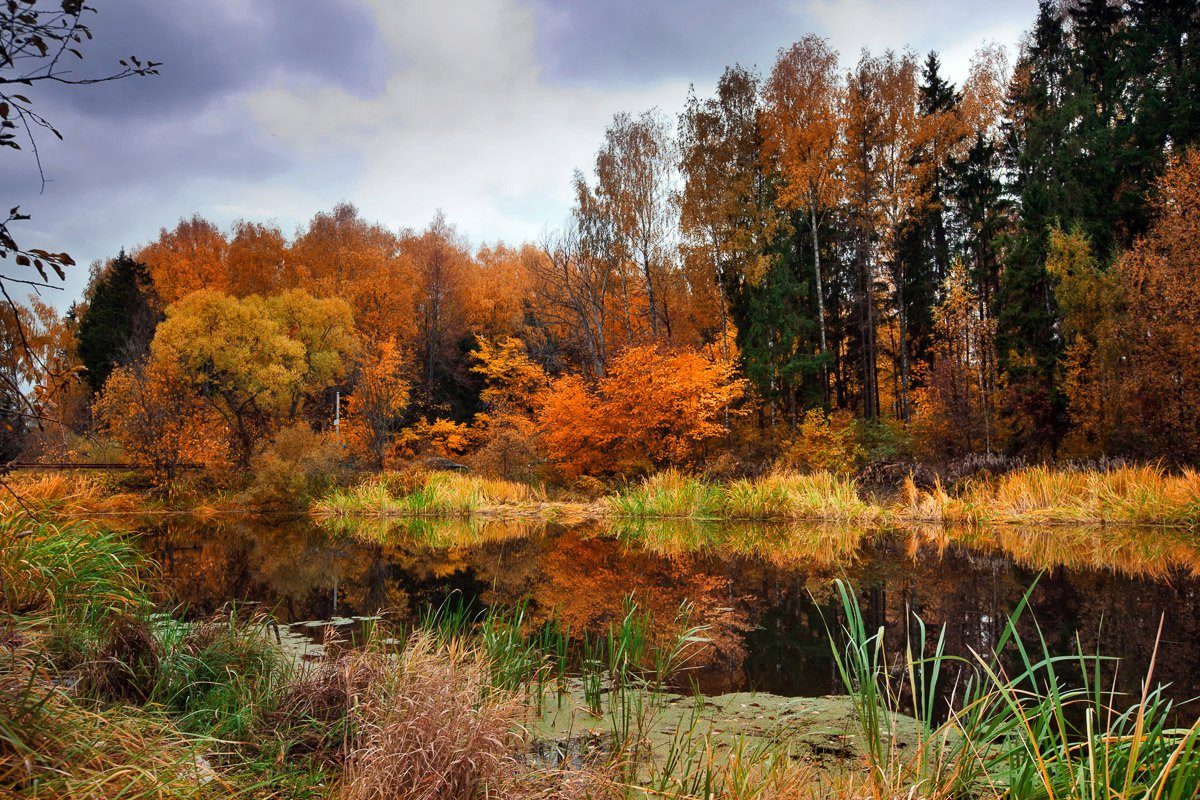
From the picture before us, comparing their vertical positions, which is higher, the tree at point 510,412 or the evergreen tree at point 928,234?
the evergreen tree at point 928,234

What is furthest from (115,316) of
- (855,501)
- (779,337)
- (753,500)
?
(855,501)

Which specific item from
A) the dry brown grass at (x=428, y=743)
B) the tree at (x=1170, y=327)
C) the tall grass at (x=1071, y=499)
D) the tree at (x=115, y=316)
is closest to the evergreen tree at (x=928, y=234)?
the tree at (x=1170, y=327)

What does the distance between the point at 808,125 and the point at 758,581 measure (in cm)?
1682

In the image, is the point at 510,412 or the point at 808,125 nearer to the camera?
the point at 808,125

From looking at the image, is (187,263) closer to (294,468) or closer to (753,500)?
(294,468)

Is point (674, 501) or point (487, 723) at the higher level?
point (487, 723)

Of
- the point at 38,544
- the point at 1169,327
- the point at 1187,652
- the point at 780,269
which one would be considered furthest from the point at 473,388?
the point at 1187,652

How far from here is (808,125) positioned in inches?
792

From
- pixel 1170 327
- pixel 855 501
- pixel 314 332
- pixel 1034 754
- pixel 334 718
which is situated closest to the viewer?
pixel 1034 754

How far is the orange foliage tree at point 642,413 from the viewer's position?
1648cm

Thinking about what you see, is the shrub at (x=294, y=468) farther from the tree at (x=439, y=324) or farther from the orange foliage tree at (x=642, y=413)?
the tree at (x=439, y=324)

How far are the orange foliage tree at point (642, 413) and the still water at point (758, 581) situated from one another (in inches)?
171

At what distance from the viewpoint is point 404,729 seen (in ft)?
8.43

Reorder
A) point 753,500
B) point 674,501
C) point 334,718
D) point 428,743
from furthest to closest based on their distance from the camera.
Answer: point 674,501 → point 753,500 → point 334,718 → point 428,743
